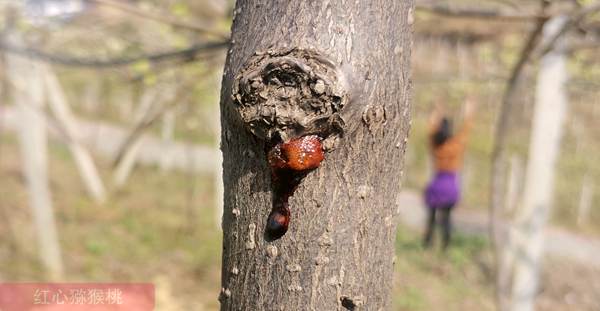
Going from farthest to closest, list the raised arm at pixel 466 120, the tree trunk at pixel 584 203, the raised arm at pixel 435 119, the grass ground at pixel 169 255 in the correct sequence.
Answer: the tree trunk at pixel 584 203 < the raised arm at pixel 435 119 < the grass ground at pixel 169 255 < the raised arm at pixel 466 120

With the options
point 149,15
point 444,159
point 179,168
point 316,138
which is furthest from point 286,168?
point 179,168

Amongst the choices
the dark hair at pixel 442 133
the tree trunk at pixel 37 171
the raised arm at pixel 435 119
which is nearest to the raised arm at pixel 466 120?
the dark hair at pixel 442 133

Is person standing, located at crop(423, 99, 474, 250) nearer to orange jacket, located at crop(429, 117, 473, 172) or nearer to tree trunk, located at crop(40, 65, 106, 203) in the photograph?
orange jacket, located at crop(429, 117, 473, 172)

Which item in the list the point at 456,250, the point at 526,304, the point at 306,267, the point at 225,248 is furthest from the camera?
the point at 456,250

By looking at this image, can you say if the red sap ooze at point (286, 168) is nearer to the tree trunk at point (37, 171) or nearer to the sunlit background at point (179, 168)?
the sunlit background at point (179, 168)

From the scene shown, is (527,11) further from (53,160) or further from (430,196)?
(53,160)

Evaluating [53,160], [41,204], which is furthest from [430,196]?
[53,160]

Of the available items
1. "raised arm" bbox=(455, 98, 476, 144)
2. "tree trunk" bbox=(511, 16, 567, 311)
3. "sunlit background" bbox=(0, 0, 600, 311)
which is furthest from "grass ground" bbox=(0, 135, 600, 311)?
"tree trunk" bbox=(511, 16, 567, 311)
